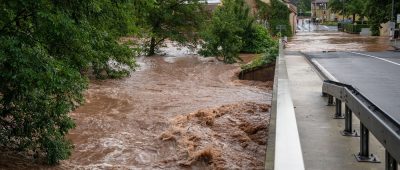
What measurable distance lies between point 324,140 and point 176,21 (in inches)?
1139

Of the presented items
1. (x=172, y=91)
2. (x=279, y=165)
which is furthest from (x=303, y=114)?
(x=172, y=91)

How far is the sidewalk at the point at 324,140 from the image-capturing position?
6000 millimetres

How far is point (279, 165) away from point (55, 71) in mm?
4684

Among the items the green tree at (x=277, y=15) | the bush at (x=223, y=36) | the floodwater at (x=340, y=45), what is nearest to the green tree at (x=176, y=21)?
the bush at (x=223, y=36)

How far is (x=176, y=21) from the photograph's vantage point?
35.4 meters

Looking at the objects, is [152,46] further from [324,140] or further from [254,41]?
[324,140]

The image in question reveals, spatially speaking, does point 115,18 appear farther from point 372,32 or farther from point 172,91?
point 372,32

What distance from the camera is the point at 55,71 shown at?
738 cm

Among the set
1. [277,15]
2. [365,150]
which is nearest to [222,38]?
[365,150]

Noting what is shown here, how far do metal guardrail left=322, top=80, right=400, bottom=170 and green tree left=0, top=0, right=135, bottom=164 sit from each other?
4157 mm

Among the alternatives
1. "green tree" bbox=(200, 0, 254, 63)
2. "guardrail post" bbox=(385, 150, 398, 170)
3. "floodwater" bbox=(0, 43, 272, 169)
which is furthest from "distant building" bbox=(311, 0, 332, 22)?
"guardrail post" bbox=(385, 150, 398, 170)

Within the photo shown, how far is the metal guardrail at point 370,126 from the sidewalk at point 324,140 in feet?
0.63

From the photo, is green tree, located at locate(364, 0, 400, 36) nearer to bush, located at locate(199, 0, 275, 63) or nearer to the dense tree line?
bush, located at locate(199, 0, 275, 63)

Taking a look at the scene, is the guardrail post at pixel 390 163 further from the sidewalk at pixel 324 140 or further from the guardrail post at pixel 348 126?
the guardrail post at pixel 348 126
